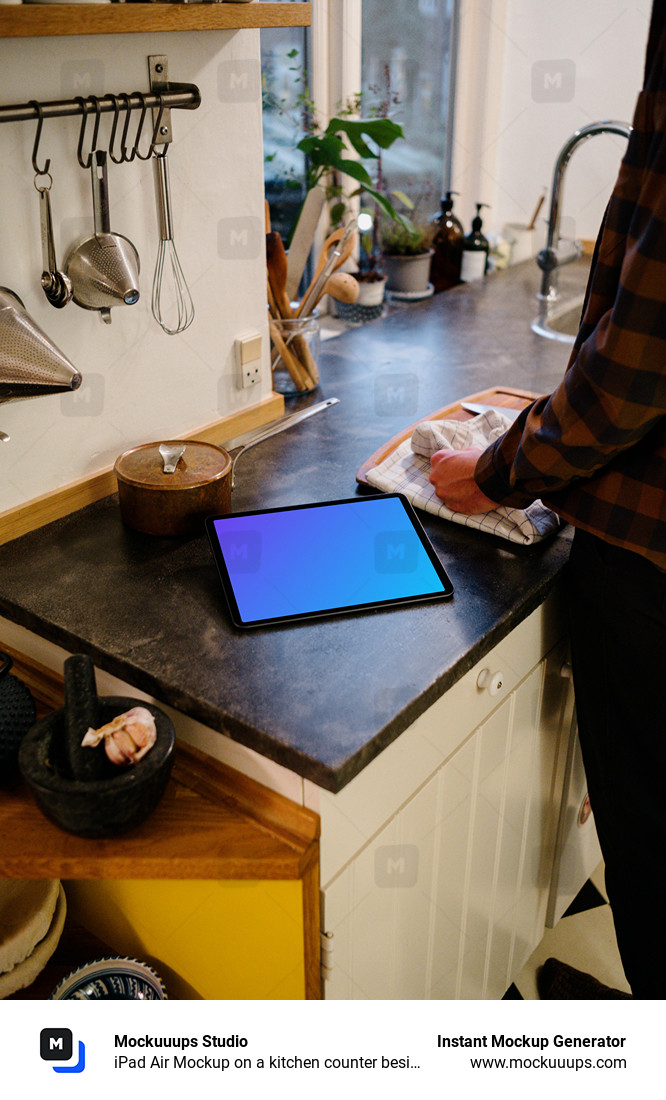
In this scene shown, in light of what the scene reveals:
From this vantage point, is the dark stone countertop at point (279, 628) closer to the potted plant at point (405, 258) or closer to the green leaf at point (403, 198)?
A: the potted plant at point (405, 258)

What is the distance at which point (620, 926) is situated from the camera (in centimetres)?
132

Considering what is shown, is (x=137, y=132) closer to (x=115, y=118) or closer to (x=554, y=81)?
(x=115, y=118)

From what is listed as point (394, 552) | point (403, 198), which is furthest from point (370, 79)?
point (394, 552)

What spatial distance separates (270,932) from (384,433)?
33.2 inches

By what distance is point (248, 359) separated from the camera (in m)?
1.49

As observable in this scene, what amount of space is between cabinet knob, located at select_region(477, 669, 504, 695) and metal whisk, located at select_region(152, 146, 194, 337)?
666 mm

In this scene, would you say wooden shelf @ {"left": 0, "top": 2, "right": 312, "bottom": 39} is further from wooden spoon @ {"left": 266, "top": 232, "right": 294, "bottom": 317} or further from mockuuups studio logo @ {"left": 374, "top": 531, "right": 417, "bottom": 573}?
mockuuups studio logo @ {"left": 374, "top": 531, "right": 417, "bottom": 573}

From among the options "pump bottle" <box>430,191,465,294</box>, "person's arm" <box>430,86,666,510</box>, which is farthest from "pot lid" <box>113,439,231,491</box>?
"pump bottle" <box>430,191,465,294</box>

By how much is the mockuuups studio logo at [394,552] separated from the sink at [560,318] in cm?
109

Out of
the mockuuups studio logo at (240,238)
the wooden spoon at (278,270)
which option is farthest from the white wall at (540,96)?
the mockuuups studio logo at (240,238)

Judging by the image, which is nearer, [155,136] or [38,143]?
[38,143]

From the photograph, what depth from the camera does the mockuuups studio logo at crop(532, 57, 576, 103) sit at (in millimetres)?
2646

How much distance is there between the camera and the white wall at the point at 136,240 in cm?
106
